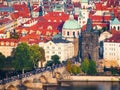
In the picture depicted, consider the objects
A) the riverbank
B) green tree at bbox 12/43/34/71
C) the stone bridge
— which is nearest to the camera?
the stone bridge

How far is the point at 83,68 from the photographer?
2362 inches

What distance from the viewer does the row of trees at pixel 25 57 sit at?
57.6m

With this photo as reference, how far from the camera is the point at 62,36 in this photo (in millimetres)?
66000

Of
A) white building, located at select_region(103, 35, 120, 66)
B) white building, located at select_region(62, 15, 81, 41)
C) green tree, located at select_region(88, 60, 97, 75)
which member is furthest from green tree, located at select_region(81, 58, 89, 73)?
white building, located at select_region(62, 15, 81, 41)

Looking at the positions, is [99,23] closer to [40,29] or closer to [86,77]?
[40,29]

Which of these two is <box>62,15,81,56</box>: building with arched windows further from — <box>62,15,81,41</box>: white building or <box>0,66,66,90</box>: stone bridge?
<box>0,66,66,90</box>: stone bridge

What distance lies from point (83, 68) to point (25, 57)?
3769 mm

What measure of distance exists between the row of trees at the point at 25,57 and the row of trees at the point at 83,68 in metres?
1.93

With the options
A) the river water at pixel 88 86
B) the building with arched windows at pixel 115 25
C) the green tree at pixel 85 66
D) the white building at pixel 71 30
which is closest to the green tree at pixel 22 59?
the river water at pixel 88 86

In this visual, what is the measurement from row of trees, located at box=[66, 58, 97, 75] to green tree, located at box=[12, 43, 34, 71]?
8.07 feet

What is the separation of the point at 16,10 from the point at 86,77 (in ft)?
83.2

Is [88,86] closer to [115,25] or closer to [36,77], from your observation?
[36,77]

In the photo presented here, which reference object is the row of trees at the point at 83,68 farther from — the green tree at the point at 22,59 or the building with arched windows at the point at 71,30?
the building with arched windows at the point at 71,30

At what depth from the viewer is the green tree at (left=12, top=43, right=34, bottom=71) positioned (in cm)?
5744
